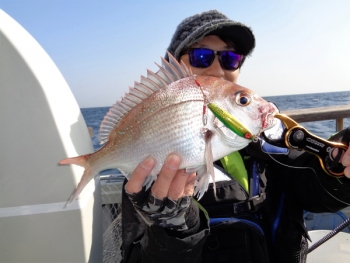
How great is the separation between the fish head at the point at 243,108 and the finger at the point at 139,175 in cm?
34

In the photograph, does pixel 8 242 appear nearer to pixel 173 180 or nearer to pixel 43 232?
pixel 43 232

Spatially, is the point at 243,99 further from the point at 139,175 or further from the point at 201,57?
the point at 201,57

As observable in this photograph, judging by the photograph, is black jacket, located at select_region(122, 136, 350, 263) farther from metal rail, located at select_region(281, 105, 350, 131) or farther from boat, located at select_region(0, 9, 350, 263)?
metal rail, located at select_region(281, 105, 350, 131)

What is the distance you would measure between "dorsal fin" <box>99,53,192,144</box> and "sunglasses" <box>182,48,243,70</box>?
0.69m

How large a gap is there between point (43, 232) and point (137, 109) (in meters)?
0.99

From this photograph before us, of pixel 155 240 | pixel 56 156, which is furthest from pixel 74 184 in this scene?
pixel 155 240

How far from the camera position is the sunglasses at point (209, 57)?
1.97 metres

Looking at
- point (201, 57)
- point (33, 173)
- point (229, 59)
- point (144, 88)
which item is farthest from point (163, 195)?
point (229, 59)

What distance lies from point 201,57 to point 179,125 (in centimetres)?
94

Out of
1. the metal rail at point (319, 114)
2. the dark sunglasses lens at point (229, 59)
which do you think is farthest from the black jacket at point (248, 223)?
the metal rail at point (319, 114)

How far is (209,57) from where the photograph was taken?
1.99m

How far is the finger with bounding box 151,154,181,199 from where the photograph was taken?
1.20 meters

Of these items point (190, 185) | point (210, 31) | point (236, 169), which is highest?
point (210, 31)

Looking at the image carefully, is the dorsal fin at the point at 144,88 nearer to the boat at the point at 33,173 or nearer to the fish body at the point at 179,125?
→ the fish body at the point at 179,125
